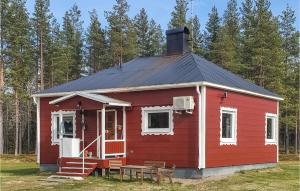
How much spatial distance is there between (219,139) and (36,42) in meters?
39.1

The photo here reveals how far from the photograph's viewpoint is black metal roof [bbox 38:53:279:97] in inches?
706

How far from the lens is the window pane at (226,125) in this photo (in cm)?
1862

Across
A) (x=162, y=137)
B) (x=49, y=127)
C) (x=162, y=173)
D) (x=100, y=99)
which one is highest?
(x=100, y=99)

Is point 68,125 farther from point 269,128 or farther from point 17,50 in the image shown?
point 17,50

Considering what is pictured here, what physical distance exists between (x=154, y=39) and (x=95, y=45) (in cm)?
650

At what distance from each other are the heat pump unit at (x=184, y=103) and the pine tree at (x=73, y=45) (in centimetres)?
3818

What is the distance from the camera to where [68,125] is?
801 inches

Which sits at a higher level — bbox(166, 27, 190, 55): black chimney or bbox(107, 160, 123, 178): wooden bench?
bbox(166, 27, 190, 55): black chimney

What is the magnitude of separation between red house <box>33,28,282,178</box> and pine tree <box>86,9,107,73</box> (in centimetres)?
3362

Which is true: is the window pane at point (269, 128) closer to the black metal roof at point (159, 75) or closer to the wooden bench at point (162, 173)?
the black metal roof at point (159, 75)

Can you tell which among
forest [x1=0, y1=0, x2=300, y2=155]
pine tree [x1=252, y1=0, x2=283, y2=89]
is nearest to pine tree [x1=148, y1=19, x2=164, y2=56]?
forest [x1=0, y1=0, x2=300, y2=155]

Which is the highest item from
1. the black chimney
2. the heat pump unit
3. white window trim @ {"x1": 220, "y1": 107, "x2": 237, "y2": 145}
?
the black chimney

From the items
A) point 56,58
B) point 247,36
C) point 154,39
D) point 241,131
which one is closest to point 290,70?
point 247,36

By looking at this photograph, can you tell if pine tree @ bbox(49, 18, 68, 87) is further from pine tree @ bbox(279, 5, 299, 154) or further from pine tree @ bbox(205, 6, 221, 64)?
pine tree @ bbox(279, 5, 299, 154)
